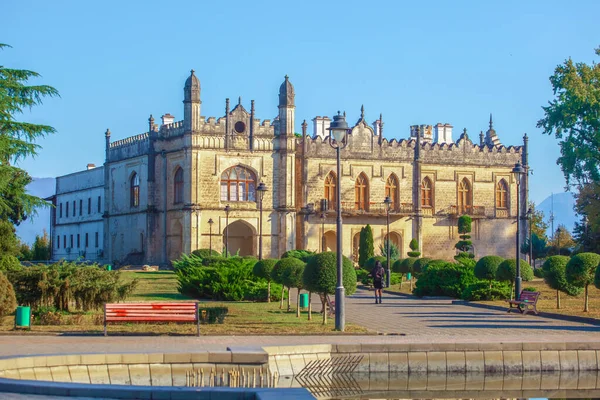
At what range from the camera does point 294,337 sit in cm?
1992

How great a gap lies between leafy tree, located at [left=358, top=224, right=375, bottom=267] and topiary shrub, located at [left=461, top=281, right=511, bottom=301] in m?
24.3

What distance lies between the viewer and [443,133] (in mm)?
65938

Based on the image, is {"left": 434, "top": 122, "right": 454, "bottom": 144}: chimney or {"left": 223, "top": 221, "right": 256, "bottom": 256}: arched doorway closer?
{"left": 223, "top": 221, "right": 256, "bottom": 256}: arched doorway

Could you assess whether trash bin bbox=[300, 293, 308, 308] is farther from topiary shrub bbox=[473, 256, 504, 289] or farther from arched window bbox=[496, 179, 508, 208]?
arched window bbox=[496, 179, 508, 208]

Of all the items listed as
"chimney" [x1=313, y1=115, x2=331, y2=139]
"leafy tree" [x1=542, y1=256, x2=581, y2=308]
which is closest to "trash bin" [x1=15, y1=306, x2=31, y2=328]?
"leafy tree" [x1=542, y1=256, x2=581, y2=308]

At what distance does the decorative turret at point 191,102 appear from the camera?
52906 millimetres

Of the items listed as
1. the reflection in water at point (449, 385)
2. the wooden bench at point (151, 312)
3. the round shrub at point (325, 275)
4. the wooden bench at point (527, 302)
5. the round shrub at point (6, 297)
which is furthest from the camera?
the wooden bench at point (527, 302)

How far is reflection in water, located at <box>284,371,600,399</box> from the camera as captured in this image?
52.9 feet

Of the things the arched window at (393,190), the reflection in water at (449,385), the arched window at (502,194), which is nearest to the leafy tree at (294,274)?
the reflection in water at (449,385)

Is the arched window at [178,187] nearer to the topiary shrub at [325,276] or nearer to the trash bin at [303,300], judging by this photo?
the trash bin at [303,300]

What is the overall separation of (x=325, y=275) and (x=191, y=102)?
31310 millimetres

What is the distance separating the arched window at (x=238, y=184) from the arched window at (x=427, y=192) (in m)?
11.0

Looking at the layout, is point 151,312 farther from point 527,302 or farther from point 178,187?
point 178,187

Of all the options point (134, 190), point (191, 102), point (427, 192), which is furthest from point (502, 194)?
point (134, 190)
